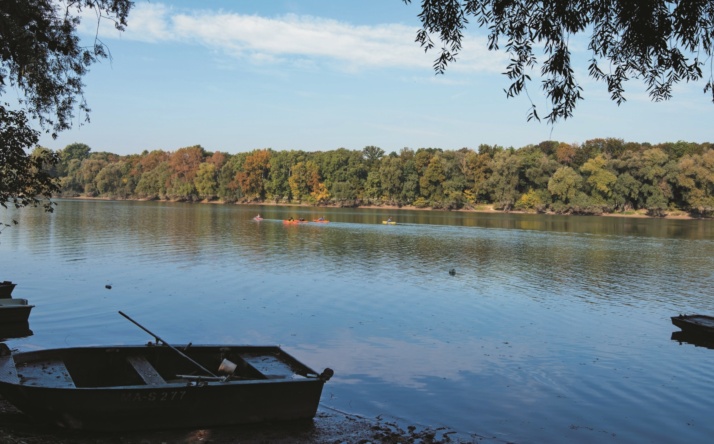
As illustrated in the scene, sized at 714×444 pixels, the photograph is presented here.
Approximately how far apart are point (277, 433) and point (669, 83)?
8.38 metres

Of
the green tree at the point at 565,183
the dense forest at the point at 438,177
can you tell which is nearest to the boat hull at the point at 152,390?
the dense forest at the point at 438,177

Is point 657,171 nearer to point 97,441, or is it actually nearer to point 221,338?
point 221,338

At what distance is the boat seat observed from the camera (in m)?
9.20

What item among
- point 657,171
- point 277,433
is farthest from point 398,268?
point 657,171

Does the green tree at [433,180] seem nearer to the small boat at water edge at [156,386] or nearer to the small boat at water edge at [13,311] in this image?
the small boat at water edge at [13,311]

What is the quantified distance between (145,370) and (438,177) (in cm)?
11550

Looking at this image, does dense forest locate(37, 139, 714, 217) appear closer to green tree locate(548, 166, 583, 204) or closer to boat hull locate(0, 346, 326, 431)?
green tree locate(548, 166, 583, 204)

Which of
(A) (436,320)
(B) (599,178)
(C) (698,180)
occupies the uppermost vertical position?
(B) (599,178)

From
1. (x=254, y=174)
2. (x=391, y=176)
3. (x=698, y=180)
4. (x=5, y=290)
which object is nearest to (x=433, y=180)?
(x=391, y=176)

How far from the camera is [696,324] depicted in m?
17.1

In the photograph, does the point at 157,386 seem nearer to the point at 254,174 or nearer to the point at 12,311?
the point at 12,311

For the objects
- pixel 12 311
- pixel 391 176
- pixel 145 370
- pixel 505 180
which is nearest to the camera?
pixel 145 370

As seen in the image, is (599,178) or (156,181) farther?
(156,181)

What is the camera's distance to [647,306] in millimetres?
22891
